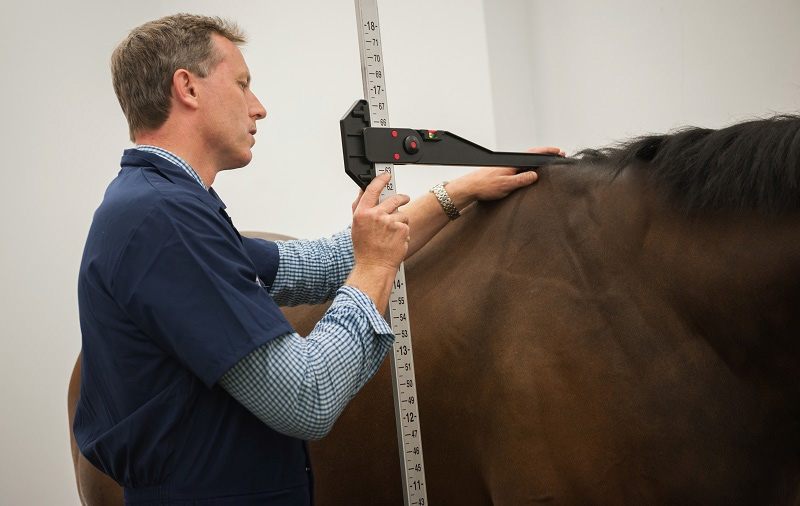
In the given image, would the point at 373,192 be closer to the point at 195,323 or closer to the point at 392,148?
the point at 392,148

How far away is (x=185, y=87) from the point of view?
121cm

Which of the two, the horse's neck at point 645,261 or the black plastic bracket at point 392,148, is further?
the black plastic bracket at point 392,148

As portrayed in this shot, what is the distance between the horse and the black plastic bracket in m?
0.16

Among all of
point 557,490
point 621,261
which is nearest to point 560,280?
point 621,261

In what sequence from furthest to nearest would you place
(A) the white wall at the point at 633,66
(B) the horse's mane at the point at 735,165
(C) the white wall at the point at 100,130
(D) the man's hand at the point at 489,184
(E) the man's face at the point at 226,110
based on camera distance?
(C) the white wall at the point at 100,130 → (A) the white wall at the point at 633,66 → (D) the man's hand at the point at 489,184 → (E) the man's face at the point at 226,110 → (B) the horse's mane at the point at 735,165

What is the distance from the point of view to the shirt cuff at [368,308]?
3.52ft

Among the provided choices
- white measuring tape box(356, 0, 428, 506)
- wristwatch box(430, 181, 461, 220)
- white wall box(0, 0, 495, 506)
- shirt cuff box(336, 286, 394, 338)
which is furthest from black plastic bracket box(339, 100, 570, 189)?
white wall box(0, 0, 495, 506)

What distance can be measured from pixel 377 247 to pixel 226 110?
1.21 feet

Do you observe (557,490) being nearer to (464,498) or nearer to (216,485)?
(464,498)

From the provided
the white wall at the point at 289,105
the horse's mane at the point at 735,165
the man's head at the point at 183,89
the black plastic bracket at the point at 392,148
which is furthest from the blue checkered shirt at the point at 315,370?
the white wall at the point at 289,105

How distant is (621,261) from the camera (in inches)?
51.1

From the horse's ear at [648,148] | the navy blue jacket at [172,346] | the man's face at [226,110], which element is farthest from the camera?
the horse's ear at [648,148]

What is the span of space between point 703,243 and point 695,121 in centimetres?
144

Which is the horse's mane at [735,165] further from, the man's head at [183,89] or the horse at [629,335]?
the man's head at [183,89]
